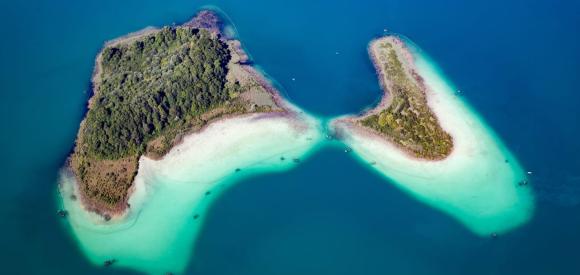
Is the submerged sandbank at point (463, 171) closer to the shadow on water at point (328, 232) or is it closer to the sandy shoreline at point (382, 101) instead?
the sandy shoreline at point (382, 101)

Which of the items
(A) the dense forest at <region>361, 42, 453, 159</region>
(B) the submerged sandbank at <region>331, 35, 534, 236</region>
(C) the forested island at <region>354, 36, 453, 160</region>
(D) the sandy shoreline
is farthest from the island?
(A) the dense forest at <region>361, 42, 453, 159</region>

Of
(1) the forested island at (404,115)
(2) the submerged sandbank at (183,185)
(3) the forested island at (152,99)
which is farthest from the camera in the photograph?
(1) the forested island at (404,115)

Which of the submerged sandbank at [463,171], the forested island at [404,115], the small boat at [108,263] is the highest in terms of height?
the forested island at [404,115]

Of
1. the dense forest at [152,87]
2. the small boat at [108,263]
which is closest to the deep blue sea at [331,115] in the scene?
the small boat at [108,263]

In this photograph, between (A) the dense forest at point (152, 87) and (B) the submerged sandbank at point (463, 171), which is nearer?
(B) the submerged sandbank at point (463, 171)

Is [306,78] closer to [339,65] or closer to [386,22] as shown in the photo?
[339,65]

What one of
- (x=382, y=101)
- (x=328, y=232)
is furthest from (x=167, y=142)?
(x=382, y=101)

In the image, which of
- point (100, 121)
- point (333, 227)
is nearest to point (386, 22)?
point (333, 227)

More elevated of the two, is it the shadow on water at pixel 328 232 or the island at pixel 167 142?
the island at pixel 167 142
